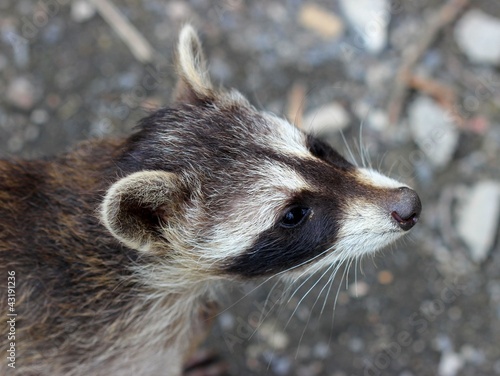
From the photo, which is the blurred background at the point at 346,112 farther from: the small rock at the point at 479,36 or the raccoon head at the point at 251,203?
the raccoon head at the point at 251,203

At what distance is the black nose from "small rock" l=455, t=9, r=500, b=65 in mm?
2680

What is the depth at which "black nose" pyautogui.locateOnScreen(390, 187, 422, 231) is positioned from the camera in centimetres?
341

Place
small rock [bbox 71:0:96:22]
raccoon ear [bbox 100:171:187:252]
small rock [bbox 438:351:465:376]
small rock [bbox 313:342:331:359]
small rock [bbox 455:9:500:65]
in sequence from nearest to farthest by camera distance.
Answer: raccoon ear [bbox 100:171:187:252] < small rock [bbox 438:351:465:376] < small rock [bbox 313:342:331:359] < small rock [bbox 455:9:500:65] < small rock [bbox 71:0:96:22]

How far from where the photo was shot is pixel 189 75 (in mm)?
3756

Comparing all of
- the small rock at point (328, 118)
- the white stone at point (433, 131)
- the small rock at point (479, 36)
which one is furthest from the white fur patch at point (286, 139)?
the small rock at point (479, 36)

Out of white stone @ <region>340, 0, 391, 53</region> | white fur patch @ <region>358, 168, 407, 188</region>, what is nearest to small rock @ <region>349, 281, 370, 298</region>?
white fur patch @ <region>358, 168, 407, 188</region>

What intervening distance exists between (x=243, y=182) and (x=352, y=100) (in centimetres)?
258

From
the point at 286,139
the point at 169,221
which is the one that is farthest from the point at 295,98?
the point at 169,221

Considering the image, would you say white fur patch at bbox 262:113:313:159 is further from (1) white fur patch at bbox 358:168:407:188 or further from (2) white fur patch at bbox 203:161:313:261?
(1) white fur patch at bbox 358:168:407:188

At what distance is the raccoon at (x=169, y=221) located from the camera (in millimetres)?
3350

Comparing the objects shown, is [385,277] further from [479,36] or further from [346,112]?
[479,36]

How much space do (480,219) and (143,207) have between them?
3.14 m

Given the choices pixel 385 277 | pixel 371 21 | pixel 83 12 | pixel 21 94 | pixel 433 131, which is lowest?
pixel 385 277

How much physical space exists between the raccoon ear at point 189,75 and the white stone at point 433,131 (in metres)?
2.35
